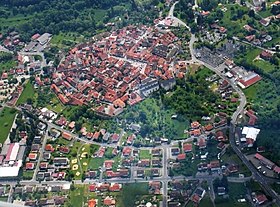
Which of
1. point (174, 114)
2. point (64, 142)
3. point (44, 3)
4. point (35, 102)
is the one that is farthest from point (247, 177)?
point (44, 3)

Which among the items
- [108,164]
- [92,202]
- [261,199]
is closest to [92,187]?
[92,202]

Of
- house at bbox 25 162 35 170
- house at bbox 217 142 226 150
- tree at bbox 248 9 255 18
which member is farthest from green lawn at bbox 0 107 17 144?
tree at bbox 248 9 255 18

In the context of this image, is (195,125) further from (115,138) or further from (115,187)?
(115,187)

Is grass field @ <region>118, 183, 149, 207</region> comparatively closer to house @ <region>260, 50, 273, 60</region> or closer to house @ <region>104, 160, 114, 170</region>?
house @ <region>104, 160, 114, 170</region>

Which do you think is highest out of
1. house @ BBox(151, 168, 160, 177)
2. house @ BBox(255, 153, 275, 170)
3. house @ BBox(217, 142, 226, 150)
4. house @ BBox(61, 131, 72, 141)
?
house @ BBox(255, 153, 275, 170)

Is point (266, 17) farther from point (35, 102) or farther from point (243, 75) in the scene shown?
point (35, 102)

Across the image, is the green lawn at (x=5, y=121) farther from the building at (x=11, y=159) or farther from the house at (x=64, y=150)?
the house at (x=64, y=150)
